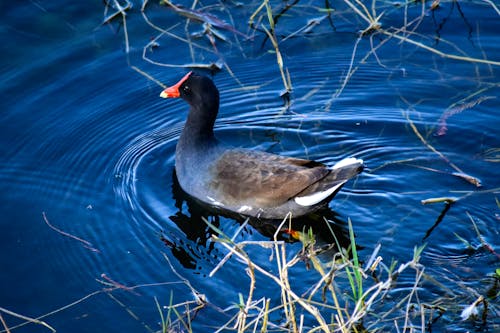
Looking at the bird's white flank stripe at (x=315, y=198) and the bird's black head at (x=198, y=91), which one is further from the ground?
the bird's black head at (x=198, y=91)

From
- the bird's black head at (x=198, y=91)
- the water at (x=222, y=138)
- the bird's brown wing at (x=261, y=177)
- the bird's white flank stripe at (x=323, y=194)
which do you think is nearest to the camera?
the water at (x=222, y=138)

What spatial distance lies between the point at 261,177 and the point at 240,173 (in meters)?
0.17

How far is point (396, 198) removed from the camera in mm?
5840

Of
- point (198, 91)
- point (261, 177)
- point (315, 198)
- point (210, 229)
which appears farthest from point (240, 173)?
point (198, 91)

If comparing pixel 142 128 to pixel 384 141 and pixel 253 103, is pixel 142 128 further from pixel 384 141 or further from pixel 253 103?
pixel 384 141

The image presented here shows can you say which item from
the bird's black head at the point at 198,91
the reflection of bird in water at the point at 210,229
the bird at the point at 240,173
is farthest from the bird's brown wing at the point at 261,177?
the bird's black head at the point at 198,91

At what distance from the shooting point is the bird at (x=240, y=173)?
5.71 meters

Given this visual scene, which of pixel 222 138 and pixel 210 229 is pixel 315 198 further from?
pixel 222 138

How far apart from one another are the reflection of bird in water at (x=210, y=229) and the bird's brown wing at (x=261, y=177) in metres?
0.18

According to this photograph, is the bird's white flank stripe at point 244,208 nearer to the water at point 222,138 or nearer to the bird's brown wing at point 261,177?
the bird's brown wing at point 261,177

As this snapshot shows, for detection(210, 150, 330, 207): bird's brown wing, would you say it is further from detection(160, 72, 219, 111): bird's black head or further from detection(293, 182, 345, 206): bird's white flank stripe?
detection(160, 72, 219, 111): bird's black head

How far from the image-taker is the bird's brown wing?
18.9 ft

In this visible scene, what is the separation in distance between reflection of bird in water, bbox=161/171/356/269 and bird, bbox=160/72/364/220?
6cm

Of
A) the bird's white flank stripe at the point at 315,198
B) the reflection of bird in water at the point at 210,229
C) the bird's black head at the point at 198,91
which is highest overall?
the bird's black head at the point at 198,91
